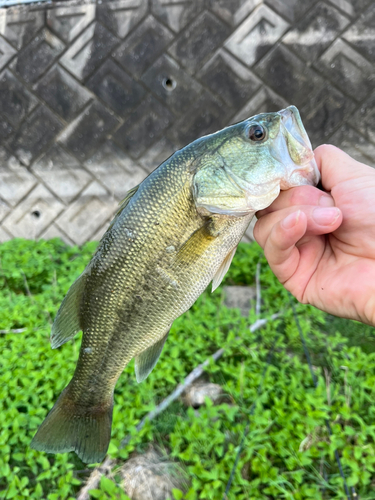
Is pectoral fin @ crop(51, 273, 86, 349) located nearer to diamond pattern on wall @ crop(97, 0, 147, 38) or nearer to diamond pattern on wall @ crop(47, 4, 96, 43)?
diamond pattern on wall @ crop(97, 0, 147, 38)

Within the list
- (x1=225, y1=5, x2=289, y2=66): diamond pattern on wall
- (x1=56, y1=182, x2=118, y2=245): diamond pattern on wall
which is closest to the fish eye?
(x1=225, y1=5, x2=289, y2=66): diamond pattern on wall

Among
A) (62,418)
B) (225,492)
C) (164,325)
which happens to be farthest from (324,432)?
(62,418)

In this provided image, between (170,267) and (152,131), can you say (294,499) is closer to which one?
(170,267)

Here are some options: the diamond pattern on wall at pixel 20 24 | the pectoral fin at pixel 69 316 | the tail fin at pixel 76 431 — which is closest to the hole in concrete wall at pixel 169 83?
the diamond pattern on wall at pixel 20 24

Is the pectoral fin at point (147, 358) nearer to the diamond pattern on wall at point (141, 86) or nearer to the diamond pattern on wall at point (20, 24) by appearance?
the diamond pattern on wall at point (141, 86)

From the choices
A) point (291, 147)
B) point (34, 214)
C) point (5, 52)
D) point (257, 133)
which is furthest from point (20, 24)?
point (291, 147)

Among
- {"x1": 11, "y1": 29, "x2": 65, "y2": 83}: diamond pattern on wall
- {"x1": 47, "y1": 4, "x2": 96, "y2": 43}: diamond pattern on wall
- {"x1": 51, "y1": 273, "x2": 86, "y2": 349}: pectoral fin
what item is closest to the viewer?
{"x1": 51, "y1": 273, "x2": 86, "y2": 349}: pectoral fin

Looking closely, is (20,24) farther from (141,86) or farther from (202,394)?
(202,394)
